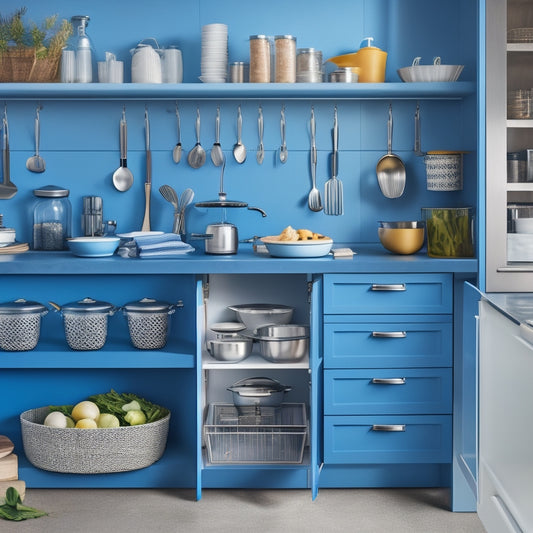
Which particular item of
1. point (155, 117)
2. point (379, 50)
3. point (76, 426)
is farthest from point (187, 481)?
point (379, 50)

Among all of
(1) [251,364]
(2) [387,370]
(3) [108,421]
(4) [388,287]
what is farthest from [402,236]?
(3) [108,421]

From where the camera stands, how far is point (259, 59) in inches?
134

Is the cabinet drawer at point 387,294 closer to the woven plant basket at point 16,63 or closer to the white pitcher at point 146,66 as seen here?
the white pitcher at point 146,66

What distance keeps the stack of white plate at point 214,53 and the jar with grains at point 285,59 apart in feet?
0.72

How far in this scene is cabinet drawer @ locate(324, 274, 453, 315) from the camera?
10.3 ft

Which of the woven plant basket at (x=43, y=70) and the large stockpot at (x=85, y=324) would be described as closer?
the large stockpot at (x=85, y=324)

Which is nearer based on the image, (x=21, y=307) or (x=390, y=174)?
(x=21, y=307)

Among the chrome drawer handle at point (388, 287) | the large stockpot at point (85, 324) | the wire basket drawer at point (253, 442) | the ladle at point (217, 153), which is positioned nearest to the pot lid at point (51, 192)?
the large stockpot at point (85, 324)

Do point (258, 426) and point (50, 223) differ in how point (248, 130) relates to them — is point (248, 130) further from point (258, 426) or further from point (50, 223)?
point (258, 426)

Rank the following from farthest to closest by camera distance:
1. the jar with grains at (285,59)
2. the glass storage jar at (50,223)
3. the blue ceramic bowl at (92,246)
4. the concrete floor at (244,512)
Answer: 1. the glass storage jar at (50,223)
2. the jar with grains at (285,59)
3. the blue ceramic bowl at (92,246)
4. the concrete floor at (244,512)

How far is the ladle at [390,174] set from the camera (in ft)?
11.9

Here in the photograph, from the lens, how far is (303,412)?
136 inches

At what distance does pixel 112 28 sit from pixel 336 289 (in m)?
1.49

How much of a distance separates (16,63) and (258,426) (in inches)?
67.0
